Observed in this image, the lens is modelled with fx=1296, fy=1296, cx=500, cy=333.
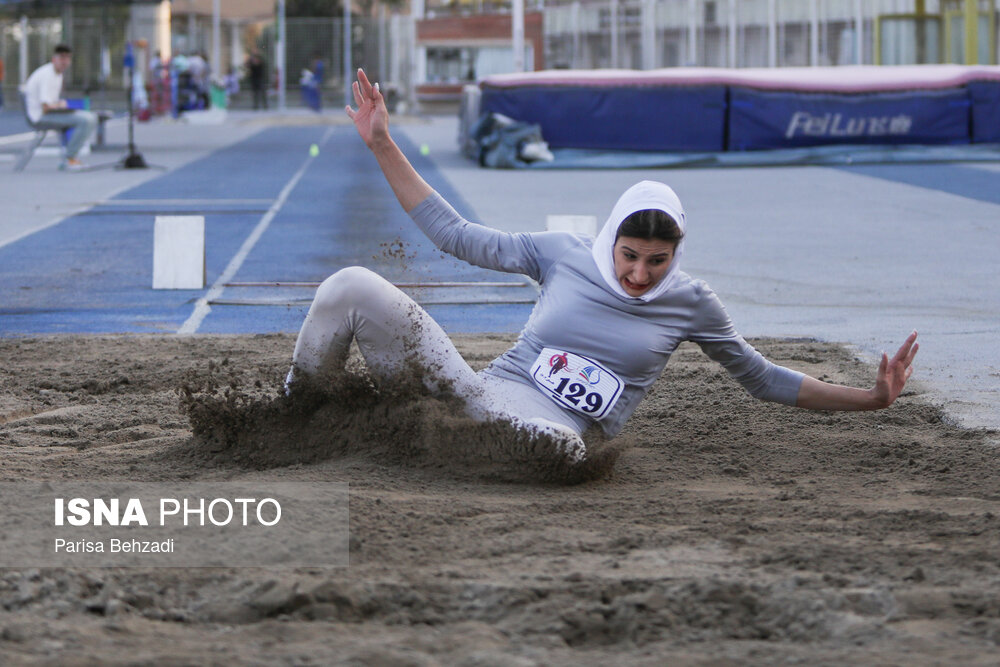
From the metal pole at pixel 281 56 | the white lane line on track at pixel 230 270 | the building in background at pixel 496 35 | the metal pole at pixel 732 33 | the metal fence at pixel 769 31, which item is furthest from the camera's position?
the metal pole at pixel 281 56

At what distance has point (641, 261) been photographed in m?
4.18

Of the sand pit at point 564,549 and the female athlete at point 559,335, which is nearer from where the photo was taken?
the sand pit at point 564,549

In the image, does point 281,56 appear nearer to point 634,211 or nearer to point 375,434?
point 375,434

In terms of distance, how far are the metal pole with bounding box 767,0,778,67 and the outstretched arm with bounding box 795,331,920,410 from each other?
2589 centimetres

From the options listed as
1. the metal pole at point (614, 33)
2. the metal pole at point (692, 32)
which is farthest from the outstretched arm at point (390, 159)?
the metal pole at point (614, 33)

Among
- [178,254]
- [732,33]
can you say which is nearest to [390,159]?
[178,254]

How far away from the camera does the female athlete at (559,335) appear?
438cm

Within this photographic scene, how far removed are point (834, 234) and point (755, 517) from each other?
28.7 ft

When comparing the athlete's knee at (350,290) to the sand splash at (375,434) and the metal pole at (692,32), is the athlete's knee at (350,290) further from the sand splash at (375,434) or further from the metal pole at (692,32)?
the metal pole at (692,32)

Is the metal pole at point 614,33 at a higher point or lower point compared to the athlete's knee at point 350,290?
higher

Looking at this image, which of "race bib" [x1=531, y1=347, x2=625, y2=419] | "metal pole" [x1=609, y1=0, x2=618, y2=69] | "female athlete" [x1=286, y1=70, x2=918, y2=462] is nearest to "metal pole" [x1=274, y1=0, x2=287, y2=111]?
"metal pole" [x1=609, y1=0, x2=618, y2=69]

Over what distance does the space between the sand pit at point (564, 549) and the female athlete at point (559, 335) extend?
→ 0.49ft

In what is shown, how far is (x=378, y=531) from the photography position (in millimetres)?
3686

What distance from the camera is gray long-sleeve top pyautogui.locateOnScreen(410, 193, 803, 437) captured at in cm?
439
